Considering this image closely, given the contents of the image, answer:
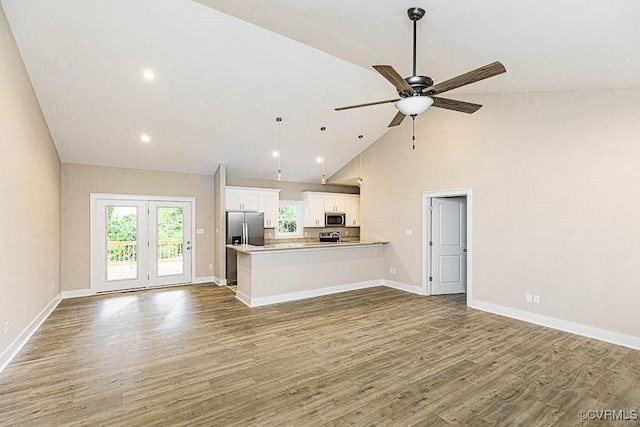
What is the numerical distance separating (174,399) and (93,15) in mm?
3827

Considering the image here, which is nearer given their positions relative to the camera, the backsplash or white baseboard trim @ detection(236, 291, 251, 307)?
white baseboard trim @ detection(236, 291, 251, 307)

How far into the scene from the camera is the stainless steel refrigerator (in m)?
7.11

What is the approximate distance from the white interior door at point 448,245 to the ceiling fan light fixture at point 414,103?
12.0ft

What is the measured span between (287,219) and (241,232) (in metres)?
1.47

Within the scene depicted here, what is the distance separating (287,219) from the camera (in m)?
8.35

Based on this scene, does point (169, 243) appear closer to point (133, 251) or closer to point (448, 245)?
point (133, 251)

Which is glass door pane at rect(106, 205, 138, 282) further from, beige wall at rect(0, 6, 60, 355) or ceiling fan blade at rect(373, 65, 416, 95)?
ceiling fan blade at rect(373, 65, 416, 95)

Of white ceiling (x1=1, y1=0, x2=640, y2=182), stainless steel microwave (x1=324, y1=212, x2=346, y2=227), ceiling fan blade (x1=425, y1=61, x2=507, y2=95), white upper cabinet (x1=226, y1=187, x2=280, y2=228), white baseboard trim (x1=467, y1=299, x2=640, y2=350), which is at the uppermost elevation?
white ceiling (x1=1, y1=0, x2=640, y2=182)

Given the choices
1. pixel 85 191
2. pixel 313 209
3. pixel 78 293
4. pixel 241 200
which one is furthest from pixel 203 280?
pixel 313 209

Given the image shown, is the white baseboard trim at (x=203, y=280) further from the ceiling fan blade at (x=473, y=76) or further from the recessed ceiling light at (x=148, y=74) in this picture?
the ceiling fan blade at (x=473, y=76)

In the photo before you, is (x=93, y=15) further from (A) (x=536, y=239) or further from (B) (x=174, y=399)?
(A) (x=536, y=239)

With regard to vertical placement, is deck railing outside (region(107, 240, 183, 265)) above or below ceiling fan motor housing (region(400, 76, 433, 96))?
below

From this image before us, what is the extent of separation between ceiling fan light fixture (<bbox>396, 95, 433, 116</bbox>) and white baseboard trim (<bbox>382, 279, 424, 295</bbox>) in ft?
14.2

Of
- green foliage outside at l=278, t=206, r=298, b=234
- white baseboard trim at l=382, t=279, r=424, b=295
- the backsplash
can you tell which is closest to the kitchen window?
green foliage outside at l=278, t=206, r=298, b=234
